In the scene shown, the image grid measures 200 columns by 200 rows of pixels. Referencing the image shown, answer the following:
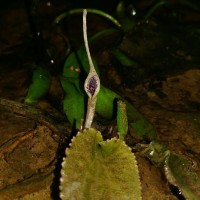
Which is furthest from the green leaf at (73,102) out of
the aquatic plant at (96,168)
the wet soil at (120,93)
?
the aquatic plant at (96,168)

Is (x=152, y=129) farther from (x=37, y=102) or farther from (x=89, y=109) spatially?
(x=37, y=102)

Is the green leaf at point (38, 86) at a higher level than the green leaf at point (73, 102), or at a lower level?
lower

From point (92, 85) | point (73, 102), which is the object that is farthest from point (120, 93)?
point (92, 85)

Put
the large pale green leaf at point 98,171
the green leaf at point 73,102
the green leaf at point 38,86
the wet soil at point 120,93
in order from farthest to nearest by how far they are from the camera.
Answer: the green leaf at point 38,86
the green leaf at point 73,102
the wet soil at point 120,93
the large pale green leaf at point 98,171

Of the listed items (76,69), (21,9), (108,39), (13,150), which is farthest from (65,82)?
(21,9)

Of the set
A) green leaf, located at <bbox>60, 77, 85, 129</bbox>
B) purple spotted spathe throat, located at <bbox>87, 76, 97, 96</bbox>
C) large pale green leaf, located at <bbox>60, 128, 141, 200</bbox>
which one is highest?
purple spotted spathe throat, located at <bbox>87, 76, 97, 96</bbox>

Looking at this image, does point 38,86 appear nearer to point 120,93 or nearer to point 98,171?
point 120,93

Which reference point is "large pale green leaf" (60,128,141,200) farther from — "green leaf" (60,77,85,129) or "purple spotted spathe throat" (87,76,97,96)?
"green leaf" (60,77,85,129)

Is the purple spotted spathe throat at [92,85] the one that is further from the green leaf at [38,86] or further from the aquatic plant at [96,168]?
the green leaf at [38,86]

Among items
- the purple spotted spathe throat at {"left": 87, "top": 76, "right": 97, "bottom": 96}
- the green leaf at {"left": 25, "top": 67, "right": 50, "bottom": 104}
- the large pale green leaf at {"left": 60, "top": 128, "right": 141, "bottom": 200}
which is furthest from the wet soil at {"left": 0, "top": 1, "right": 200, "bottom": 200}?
the purple spotted spathe throat at {"left": 87, "top": 76, "right": 97, "bottom": 96}
